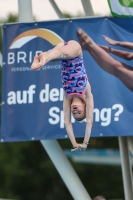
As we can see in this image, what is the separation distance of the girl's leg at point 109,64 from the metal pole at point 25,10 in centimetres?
182

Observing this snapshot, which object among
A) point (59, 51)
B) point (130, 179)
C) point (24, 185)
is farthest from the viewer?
point (24, 185)

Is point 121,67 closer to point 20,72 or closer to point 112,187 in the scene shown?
point 20,72

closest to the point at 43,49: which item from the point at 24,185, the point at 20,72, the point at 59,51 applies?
the point at 20,72

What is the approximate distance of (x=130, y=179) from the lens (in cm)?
1455

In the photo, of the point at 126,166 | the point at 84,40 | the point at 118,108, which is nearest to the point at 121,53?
the point at 84,40

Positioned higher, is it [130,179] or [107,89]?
[107,89]

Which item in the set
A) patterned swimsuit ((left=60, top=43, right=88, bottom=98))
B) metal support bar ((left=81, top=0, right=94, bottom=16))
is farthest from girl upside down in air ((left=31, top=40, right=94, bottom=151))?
metal support bar ((left=81, top=0, right=94, bottom=16))

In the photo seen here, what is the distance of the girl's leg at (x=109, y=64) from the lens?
12477 mm

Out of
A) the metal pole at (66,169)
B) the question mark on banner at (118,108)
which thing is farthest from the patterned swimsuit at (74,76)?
the metal pole at (66,169)

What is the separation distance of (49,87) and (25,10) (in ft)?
6.65

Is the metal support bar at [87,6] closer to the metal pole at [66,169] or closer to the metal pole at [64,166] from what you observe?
the metal pole at [64,166]

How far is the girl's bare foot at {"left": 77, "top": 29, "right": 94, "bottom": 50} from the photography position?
12.6 metres

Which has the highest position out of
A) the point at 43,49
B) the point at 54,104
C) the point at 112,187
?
the point at 43,49

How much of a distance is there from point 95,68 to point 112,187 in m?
26.4
